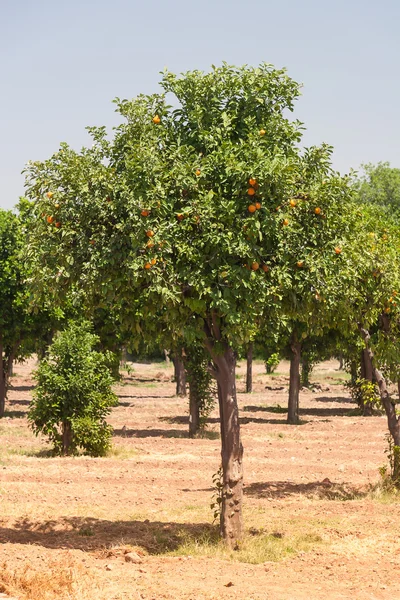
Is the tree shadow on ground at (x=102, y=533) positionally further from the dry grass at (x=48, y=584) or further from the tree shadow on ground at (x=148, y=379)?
the tree shadow on ground at (x=148, y=379)

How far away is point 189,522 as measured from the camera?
12.9 meters

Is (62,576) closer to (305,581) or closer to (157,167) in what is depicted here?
(305,581)

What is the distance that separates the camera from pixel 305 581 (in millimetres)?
9344

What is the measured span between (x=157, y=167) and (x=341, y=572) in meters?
5.86

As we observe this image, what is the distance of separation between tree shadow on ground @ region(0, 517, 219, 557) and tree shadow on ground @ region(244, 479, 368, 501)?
3.84 meters

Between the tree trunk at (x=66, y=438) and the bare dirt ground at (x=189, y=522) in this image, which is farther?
the tree trunk at (x=66, y=438)

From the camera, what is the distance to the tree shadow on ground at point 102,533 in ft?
36.1

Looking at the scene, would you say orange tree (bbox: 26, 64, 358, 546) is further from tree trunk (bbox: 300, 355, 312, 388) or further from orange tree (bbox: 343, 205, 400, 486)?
tree trunk (bbox: 300, 355, 312, 388)

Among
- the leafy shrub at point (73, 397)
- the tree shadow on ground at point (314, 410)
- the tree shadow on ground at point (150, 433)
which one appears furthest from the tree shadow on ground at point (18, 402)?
the leafy shrub at point (73, 397)

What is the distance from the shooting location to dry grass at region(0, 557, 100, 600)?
780cm

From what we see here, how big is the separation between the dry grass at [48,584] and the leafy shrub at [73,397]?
11.7 m

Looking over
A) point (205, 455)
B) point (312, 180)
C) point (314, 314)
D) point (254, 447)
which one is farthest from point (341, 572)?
point (254, 447)

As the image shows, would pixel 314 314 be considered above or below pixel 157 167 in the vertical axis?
below

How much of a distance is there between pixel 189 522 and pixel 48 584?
5.15 m
